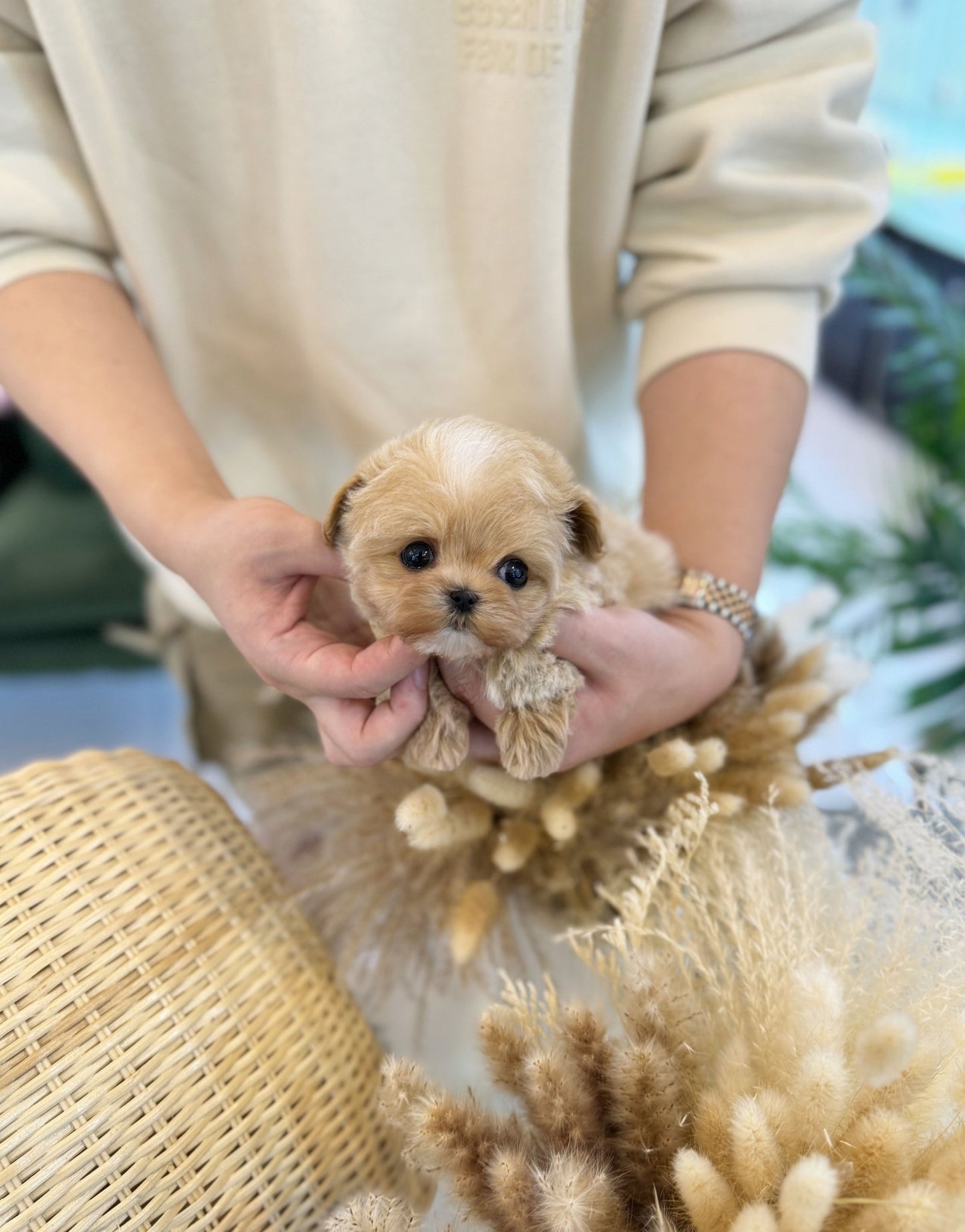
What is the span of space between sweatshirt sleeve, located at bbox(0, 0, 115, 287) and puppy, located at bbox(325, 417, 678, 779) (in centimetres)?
44

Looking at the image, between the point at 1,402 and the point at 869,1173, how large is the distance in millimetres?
2369

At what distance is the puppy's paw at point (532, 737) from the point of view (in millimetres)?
581

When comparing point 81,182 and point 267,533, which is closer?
point 267,533

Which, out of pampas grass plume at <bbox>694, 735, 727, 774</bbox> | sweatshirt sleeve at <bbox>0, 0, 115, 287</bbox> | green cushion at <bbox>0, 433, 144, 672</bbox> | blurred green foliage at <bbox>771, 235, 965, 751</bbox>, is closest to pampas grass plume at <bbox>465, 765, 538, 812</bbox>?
pampas grass plume at <bbox>694, 735, 727, 774</bbox>

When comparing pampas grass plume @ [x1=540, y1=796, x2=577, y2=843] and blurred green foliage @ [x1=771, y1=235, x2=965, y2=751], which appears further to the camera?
blurred green foliage @ [x1=771, y1=235, x2=965, y2=751]

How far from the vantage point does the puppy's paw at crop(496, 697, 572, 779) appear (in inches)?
22.9

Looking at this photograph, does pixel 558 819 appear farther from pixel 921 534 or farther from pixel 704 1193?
pixel 921 534

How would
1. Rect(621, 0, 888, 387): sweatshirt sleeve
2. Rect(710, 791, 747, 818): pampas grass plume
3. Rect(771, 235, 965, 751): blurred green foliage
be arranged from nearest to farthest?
1. Rect(710, 791, 747, 818): pampas grass plume
2. Rect(621, 0, 888, 387): sweatshirt sleeve
3. Rect(771, 235, 965, 751): blurred green foliage

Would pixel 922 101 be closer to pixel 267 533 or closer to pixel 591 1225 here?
pixel 267 533

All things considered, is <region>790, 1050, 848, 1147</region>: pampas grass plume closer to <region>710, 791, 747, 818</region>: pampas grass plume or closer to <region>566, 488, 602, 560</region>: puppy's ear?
<region>710, 791, 747, 818</region>: pampas grass plume

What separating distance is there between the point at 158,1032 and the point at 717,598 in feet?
1.69

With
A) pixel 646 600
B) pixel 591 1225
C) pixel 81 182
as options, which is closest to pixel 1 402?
pixel 81 182

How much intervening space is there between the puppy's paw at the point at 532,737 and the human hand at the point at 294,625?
0.06 meters

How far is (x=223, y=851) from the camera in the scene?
73 cm
